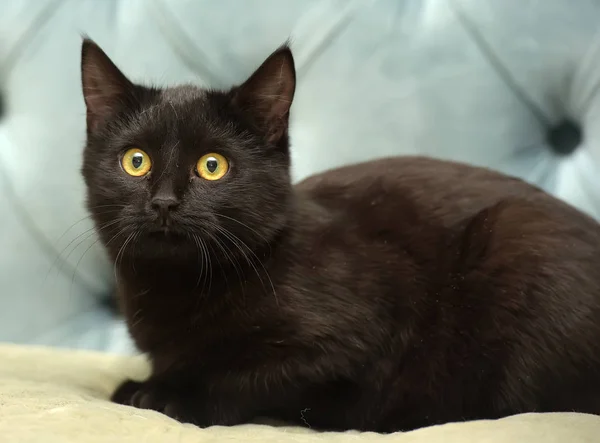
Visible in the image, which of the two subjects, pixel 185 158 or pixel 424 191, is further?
pixel 424 191

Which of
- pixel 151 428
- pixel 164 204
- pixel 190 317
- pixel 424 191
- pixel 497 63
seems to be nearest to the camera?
pixel 151 428

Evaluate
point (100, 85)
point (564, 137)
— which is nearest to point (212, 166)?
point (100, 85)

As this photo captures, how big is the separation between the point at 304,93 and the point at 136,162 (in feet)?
1.87

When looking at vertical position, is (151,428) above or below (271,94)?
below

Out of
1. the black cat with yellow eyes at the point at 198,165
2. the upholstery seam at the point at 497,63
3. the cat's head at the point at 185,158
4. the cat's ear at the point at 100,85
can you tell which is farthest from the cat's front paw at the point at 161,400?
the upholstery seam at the point at 497,63

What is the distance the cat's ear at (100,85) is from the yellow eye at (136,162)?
110mm

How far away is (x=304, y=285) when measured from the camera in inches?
37.7

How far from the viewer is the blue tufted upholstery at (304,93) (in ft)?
4.35

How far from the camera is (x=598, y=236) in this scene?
99 centimetres

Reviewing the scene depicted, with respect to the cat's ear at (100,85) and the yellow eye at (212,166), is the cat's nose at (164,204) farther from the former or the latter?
the cat's ear at (100,85)

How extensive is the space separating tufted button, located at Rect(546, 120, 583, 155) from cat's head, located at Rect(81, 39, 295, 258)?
65cm

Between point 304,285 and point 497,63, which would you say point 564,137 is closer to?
point 497,63

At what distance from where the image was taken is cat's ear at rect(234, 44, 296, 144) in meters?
0.95

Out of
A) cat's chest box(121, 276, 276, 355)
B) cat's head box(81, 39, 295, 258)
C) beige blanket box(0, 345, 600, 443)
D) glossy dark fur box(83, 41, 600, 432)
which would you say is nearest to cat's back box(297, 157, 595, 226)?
glossy dark fur box(83, 41, 600, 432)
